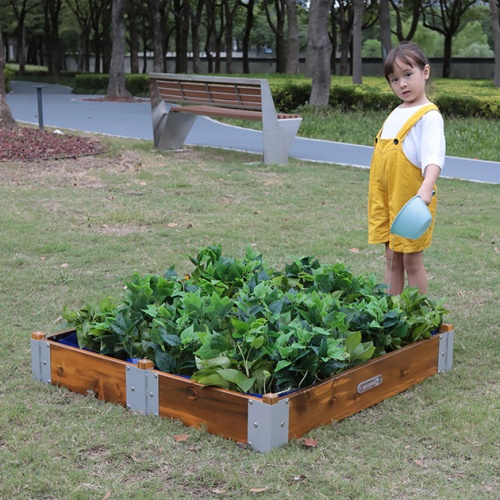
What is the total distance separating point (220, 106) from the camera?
38.6 feet

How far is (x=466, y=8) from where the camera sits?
41531 millimetres

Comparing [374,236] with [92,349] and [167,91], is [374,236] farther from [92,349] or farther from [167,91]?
[167,91]

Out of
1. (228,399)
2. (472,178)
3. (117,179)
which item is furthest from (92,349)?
(472,178)

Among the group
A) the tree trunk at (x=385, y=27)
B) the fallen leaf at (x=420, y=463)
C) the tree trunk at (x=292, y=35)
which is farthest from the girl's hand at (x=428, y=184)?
the tree trunk at (x=292, y=35)

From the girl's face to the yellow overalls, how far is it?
0.27 ft

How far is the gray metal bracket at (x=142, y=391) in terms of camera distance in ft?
11.8

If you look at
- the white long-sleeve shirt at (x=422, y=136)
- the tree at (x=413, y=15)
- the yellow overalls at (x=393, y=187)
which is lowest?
the yellow overalls at (x=393, y=187)

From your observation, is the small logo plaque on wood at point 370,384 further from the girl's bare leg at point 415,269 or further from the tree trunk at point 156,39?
the tree trunk at point 156,39

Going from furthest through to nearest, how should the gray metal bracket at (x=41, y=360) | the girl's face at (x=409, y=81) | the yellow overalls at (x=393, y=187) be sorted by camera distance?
the yellow overalls at (x=393, y=187) → the girl's face at (x=409, y=81) → the gray metal bracket at (x=41, y=360)

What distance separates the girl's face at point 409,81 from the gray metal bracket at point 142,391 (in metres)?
1.90

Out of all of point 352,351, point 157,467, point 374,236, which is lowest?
point 157,467

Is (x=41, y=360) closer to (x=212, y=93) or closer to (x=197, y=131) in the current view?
(x=212, y=93)

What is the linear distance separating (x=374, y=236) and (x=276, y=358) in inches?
53.2

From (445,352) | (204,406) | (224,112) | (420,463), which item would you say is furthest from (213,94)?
(420,463)
